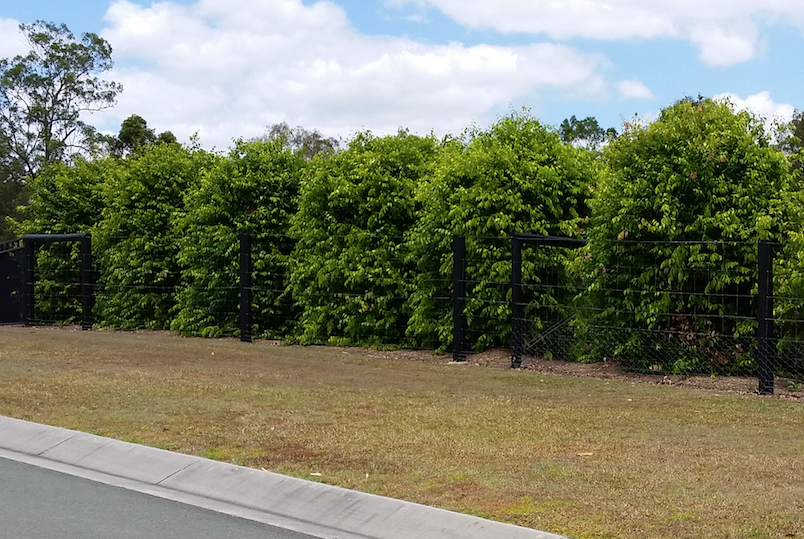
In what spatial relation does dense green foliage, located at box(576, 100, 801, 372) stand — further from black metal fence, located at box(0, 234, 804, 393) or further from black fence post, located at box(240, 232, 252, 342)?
black fence post, located at box(240, 232, 252, 342)

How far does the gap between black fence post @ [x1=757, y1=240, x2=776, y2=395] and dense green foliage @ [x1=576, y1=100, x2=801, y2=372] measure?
665 millimetres

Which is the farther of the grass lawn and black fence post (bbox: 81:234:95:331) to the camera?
black fence post (bbox: 81:234:95:331)

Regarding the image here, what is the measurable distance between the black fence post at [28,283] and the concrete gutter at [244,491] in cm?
1349

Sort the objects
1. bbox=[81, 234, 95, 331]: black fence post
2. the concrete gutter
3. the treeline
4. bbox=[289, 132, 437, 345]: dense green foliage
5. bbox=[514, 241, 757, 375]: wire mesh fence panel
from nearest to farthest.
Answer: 1. the concrete gutter
2. bbox=[514, 241, 757, 375]: wire mesh fence panel
3. the treeline
4. bbox=[289, 132, 437, 345]: dense green foliage
5. bbox=[81, 234, 95, 331]: black fence post

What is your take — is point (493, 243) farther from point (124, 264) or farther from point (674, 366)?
point (124, 264)

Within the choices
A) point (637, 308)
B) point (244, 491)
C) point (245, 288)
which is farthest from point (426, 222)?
point (244, 491)

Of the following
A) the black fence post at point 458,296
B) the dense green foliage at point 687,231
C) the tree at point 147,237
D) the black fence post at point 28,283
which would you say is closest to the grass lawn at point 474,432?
the black fence post at point 458,296

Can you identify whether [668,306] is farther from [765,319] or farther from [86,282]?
[86,282]

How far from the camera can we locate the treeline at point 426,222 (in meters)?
12.0

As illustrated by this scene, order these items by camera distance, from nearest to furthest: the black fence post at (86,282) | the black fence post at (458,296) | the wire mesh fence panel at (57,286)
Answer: the black fence post at (458,296) < the black fence post at (86,282) < the wire mesh fence panel at (57,286)

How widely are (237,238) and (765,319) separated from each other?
9655 mm

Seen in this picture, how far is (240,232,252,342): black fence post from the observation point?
16703 mm

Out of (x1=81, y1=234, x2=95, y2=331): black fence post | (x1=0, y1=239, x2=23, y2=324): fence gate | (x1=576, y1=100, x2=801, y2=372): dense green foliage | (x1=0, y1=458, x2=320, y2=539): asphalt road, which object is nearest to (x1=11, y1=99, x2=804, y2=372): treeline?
(x1=576, y1=100, x2=801, y2=372): dense green foliage

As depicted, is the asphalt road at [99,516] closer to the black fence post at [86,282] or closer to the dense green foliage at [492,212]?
the dense green foliage at [492,212]
